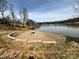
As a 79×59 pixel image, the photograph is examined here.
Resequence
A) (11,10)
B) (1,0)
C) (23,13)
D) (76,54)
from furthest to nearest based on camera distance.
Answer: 1. (23,13)
2. (11,10)
3. (1,0)
4. (76,54)

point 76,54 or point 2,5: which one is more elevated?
point 2,5

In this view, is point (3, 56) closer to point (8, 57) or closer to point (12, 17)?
point (8, 57)

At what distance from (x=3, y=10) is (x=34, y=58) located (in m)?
45.1

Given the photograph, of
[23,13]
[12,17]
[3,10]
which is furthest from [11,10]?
[23,13]

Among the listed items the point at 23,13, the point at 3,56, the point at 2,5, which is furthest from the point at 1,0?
the point at 3,56

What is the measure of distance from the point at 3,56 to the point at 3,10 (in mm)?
43678

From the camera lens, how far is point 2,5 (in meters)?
50.9

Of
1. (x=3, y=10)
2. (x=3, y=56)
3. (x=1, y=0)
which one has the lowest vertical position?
(x=3, y=56)

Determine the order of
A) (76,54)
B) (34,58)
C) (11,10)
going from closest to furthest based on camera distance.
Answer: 1. (34,58)
2. (76,54)
3. (11,10)

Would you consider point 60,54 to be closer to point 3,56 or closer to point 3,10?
point 3,56

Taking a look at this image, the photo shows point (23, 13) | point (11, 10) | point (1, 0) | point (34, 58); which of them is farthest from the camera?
point (23, 13)

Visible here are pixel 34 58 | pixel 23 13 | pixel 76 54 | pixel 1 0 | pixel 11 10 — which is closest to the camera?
pixel 34 58

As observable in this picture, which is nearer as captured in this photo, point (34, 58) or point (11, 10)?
point (34, 58)

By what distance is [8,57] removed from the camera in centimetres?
1015
